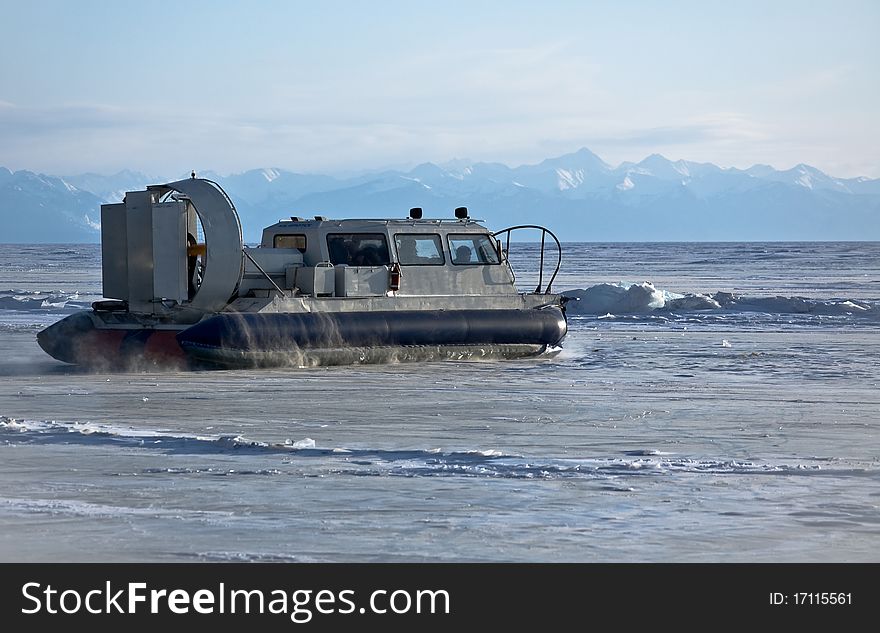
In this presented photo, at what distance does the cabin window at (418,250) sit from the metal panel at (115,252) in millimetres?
3237

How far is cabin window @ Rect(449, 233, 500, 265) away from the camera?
634 inches

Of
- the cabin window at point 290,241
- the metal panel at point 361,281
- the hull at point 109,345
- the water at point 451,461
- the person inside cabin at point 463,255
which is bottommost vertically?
the water at point 451,461

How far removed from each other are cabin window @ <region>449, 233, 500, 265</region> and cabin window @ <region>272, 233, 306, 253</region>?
1859 mm

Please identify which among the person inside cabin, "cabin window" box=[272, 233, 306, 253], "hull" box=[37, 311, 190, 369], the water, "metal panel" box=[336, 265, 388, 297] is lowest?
the water

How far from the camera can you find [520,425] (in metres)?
9.83

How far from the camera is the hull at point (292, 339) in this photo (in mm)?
13883

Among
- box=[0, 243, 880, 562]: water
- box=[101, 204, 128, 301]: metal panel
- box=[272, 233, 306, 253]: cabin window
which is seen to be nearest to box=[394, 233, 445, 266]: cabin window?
box=[272, 233, 306, 253]: cabin window

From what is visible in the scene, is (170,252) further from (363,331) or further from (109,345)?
(363,331)

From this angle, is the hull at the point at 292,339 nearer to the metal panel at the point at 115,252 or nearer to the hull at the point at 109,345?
the hull at the point at 109,345

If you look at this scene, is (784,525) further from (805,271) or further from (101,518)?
(805,271)

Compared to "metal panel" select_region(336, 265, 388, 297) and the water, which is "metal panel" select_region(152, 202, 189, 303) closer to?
the water

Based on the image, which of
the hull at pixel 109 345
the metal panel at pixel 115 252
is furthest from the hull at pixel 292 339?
the metal panel at pixel 115 252

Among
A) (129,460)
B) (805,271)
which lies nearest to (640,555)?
(129,460)

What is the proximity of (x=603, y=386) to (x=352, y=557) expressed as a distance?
23.9 ft
